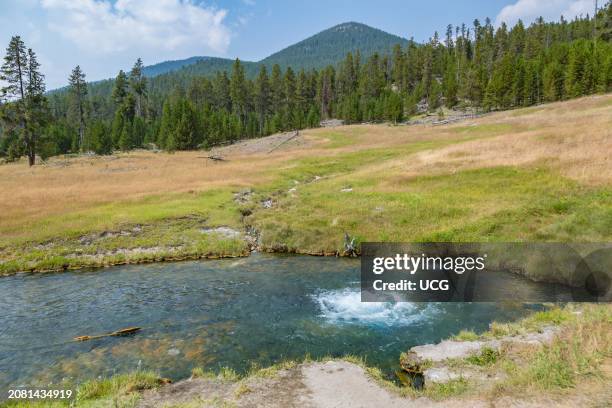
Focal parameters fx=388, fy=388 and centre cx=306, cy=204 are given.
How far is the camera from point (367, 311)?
52.5 ft

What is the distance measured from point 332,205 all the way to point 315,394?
75.9ft

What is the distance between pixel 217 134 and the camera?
4065 inches

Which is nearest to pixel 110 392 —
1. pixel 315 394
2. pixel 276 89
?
pixel 315 394

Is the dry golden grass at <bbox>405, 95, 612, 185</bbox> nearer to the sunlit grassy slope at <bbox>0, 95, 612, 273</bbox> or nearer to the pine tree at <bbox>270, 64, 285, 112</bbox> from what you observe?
the sunlit grassy slope at <bbox>0, 95, 612, 273</bbox>

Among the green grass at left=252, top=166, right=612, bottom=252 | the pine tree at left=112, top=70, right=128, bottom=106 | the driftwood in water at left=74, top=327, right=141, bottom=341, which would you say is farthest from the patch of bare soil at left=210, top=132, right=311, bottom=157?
the driftwood in water at left=74, top=327, right=141, bottom=341

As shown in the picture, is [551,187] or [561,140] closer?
[551,187]

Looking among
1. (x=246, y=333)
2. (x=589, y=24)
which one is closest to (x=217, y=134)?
(x=246, y=333)

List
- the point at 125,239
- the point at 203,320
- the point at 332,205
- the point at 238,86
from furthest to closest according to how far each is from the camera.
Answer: the point at 238,86 → the point at 332,205 → the point at 125,239 → the point at 203,320

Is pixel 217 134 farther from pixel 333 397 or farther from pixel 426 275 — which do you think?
pixel 333 397

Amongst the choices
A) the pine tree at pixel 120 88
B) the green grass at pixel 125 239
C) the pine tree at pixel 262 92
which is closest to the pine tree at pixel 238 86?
the pine tree at pixel 262 92

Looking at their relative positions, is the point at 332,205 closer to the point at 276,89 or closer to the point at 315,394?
the point at 315,394

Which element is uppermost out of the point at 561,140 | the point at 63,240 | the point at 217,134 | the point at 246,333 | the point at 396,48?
the point at 396,48

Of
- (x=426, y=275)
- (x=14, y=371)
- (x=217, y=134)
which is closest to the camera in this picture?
(x=14, y=371)

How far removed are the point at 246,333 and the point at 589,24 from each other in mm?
191916
